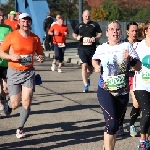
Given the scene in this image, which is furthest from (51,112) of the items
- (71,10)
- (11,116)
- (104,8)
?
(71,10)

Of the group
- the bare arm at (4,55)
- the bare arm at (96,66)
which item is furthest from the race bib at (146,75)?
the bare arm at (4,55)

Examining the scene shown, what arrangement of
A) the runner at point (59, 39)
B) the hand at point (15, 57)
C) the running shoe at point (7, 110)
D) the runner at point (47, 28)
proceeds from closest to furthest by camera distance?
1. the hand at point (15, 57)
2. the running shoe at point (7, 110)
3. the runner at point (59, 39)
4. the runner at point (47, 28)

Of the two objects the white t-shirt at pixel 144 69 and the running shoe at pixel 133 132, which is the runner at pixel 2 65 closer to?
the running shoe at pixel 133 132

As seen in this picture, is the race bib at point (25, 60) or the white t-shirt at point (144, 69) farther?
the race bib at point (25, 60)

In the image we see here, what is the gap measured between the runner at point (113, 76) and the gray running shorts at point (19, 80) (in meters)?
1.76

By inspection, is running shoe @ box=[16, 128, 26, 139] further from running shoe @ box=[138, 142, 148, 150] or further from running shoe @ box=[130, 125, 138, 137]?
running shoe @ box=[138, 142, 148, 150]

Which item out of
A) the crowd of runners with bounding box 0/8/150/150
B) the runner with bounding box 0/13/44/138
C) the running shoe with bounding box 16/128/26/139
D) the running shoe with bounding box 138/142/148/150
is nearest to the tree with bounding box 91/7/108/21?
the crowd of runners with bounding box 0/8/150/150

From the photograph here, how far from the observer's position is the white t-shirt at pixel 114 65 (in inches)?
246

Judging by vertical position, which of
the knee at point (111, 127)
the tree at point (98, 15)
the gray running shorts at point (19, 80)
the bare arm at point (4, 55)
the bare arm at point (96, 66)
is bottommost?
the knee at point (111, 127)

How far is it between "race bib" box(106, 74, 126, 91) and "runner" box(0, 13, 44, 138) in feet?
5.94

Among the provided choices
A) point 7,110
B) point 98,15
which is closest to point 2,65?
point 7,110

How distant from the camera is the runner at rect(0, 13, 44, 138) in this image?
25.4 ft

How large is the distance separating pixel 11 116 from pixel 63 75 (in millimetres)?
6839

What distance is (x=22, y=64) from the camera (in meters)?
7.81
